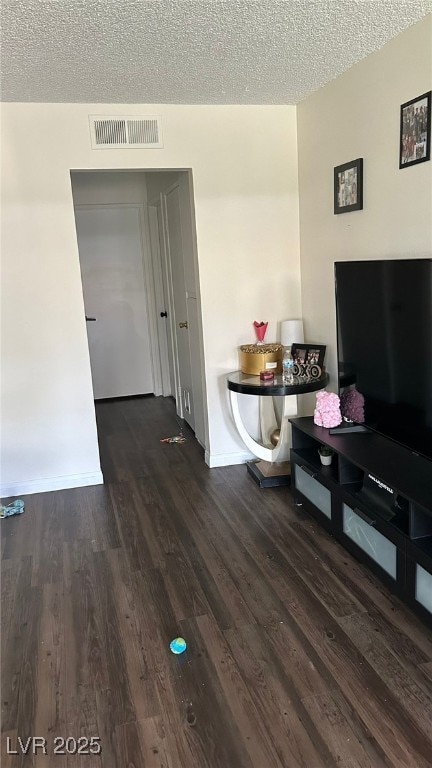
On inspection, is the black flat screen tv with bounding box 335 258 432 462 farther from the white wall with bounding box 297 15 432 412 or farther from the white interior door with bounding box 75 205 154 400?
the white interior door with bounding box 75 205 154 400

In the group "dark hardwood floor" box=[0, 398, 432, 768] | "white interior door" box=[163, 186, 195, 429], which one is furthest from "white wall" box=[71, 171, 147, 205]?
"dark hardwood floor" box=[0, 398, 432, 768]

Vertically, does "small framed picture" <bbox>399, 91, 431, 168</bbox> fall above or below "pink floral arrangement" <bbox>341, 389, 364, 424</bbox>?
above

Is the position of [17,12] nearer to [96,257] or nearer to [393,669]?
[393,669]

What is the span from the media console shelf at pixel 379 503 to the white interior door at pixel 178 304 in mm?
1850

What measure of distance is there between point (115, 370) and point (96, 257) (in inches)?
46.6

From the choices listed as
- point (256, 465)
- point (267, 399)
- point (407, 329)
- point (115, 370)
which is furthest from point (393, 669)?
point (115, 370)

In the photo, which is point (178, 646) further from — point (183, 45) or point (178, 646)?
point (183, 45)

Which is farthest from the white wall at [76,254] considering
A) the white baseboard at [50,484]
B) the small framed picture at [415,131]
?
the small framed picture at [415,131]

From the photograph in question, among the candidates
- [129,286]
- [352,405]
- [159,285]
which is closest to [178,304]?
[159,285]

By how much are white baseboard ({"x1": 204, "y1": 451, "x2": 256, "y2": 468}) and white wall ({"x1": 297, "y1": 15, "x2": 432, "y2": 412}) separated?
21.8 inches

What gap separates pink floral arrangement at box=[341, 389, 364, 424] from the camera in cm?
282

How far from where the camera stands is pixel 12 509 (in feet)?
11.2

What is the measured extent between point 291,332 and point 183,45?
1799 mm

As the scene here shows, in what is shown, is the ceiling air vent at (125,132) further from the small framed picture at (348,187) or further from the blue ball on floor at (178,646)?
the blue ball on floor at (178,646)
